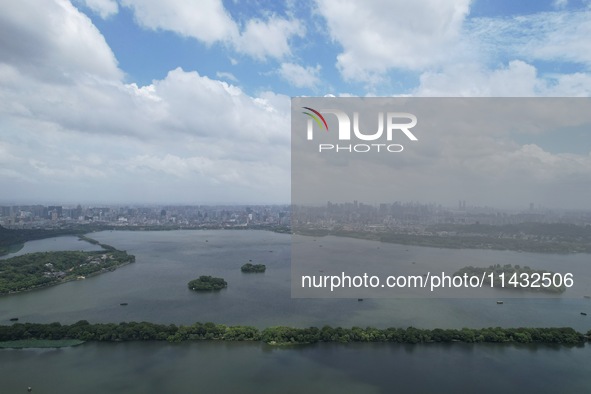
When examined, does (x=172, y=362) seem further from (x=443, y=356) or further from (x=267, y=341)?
(x=443, y=356)

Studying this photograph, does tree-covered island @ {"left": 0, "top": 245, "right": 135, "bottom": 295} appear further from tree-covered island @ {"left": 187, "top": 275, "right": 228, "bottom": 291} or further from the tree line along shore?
the tree line along shore

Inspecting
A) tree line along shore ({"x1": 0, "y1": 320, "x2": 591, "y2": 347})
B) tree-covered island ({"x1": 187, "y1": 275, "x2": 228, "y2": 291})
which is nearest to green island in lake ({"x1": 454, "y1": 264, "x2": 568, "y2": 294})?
tree line along shore ({"x1": 0, "y1": 320, "x2": 591, "y2": 347})

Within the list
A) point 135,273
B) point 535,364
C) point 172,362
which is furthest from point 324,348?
point 135,273

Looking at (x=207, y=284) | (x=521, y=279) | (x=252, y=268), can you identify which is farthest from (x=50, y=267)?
(x=521, y=279)

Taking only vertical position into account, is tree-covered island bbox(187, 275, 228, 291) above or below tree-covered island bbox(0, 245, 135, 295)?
below

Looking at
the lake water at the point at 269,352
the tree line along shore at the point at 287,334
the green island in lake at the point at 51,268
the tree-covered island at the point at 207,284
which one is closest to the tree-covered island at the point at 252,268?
the lake water at the point at 269,352

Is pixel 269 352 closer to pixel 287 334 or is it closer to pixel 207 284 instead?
pixel 287 334
